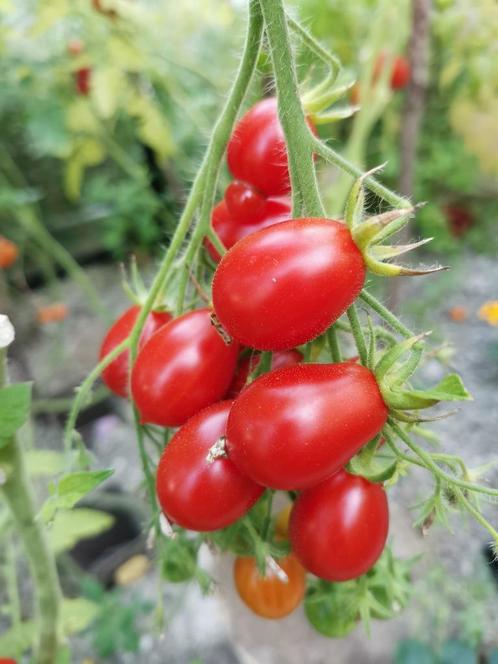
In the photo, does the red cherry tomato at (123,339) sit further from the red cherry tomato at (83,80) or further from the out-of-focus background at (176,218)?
the red cherry tomato at (83,80)

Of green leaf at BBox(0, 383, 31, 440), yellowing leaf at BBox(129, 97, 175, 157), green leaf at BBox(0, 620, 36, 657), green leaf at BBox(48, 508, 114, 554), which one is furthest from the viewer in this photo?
yellowing leaf at BBox(129, 97, 175, 157)

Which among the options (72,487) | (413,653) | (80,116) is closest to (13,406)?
(72,487)

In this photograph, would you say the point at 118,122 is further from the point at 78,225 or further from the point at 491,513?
the point at 491,513

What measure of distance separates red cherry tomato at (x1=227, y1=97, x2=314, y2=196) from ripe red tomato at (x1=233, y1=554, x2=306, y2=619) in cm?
23

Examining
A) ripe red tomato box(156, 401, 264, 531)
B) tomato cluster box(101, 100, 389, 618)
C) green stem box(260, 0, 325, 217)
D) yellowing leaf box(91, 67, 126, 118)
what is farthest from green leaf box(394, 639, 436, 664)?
yellowing leaf box(91, 67, 126, 118)

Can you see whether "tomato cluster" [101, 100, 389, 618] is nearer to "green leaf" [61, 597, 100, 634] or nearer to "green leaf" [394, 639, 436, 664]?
"green leaf" [61, 597, 100, 634]

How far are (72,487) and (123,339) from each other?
9cm

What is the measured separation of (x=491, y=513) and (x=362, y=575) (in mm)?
152

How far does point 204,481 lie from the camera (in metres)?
0.31

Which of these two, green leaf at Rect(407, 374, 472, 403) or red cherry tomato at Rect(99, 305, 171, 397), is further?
red cherry tomato at Rect(99, 305, 171, 397)

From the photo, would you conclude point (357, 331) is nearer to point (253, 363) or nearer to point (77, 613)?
point (253, 363)

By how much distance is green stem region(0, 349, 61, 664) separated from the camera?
1.39 ft

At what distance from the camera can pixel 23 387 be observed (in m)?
0.35

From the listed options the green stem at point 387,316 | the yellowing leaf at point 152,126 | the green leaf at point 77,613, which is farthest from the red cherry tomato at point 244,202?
the yellowing leaf at point 152,126
